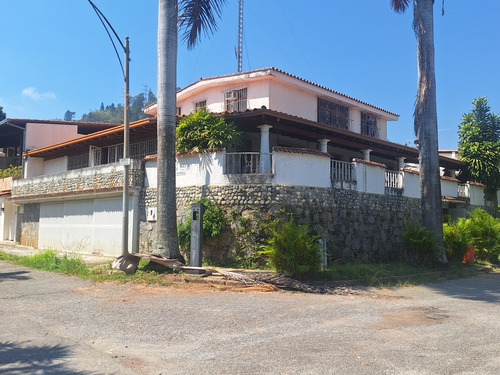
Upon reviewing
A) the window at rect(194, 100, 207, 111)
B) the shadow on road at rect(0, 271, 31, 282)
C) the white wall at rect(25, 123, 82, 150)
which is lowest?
the shadow on road at rect(0, 271, 31, 282)

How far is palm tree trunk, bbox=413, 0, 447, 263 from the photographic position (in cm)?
1423

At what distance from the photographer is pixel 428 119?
1434 centimetres

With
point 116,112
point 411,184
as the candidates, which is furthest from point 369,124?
point 116,112

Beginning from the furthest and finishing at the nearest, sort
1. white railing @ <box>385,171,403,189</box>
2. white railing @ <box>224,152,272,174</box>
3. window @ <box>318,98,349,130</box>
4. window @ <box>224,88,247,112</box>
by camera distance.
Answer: window @ <box>318,98,349,130</box> → window @ <box>224,88,247,112</box> → white railing @ <box>385,171,403,189</box> → white railing @ <box>224,152,272,174</box>

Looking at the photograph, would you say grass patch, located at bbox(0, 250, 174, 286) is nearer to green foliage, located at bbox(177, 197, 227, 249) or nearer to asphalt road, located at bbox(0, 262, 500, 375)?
asphalt road, located at bbox(0, 262, 500, 375)

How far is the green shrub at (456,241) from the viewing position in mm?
15297

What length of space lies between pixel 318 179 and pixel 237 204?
270 centimetres

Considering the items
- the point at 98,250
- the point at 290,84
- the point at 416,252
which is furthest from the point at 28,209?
the point at 416,252

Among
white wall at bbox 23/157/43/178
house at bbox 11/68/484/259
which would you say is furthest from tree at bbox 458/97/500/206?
white wall at bbox 23/157/43/178

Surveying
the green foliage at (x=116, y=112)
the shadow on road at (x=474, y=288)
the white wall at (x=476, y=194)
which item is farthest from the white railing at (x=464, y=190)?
the green foliage at (x=116, y=112)

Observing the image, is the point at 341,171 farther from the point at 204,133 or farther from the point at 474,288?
the point at 474,288

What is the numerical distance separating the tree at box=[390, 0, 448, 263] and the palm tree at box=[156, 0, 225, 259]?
7.51 metres

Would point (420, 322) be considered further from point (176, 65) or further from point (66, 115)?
point (66, 115)

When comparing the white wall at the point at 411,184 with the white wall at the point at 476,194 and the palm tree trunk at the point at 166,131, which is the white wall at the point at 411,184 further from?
the palm tree trunk at the point at 166,131
